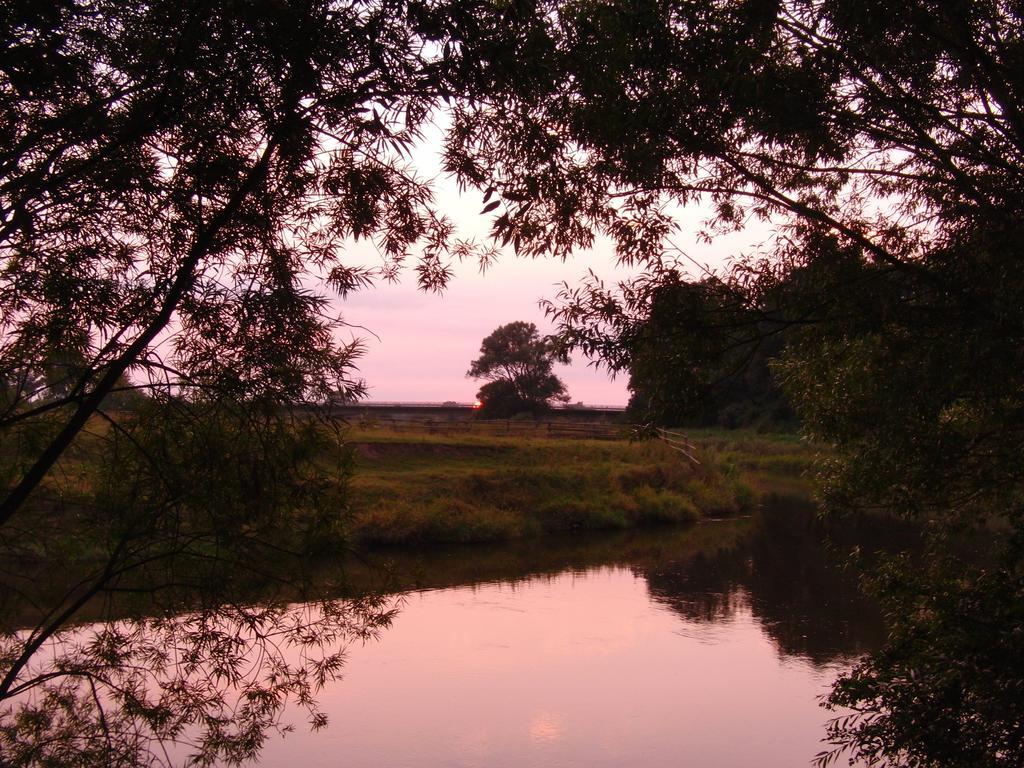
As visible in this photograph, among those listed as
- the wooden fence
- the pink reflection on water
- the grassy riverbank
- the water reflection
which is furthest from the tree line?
the wooden fence

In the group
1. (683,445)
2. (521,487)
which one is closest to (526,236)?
(521,487)

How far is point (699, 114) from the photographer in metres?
5.27

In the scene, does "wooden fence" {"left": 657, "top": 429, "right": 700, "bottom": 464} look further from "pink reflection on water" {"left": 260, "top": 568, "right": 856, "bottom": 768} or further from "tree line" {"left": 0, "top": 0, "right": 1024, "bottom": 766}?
"tree line" {"left": 0, "top": 0, "right": 1024, "bottom": 766}

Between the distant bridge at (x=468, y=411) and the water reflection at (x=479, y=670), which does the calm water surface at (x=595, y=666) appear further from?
the distant bridge at (x=468, y=411)

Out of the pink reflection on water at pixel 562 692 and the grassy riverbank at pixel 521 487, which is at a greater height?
the grassy riverbank at pixel 521 487

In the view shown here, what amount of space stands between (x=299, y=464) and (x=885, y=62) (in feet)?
12.4

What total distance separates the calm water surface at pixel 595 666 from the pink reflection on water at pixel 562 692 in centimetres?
2

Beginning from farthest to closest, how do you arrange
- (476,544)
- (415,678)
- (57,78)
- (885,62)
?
(476,544) < (415,678) < (885,62) < (57,78)

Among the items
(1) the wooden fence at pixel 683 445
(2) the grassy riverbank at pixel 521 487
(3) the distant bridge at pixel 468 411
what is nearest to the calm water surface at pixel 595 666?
(2) the grassy riverbank at pixel 521 487

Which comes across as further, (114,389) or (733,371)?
(733,371)

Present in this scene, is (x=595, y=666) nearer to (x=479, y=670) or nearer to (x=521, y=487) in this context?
(x=479, y=670)

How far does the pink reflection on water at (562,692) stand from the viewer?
Answer: 7.54m

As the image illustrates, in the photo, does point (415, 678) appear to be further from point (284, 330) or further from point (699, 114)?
point (699, 114)

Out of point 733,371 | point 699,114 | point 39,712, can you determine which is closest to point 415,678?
point 39,712
